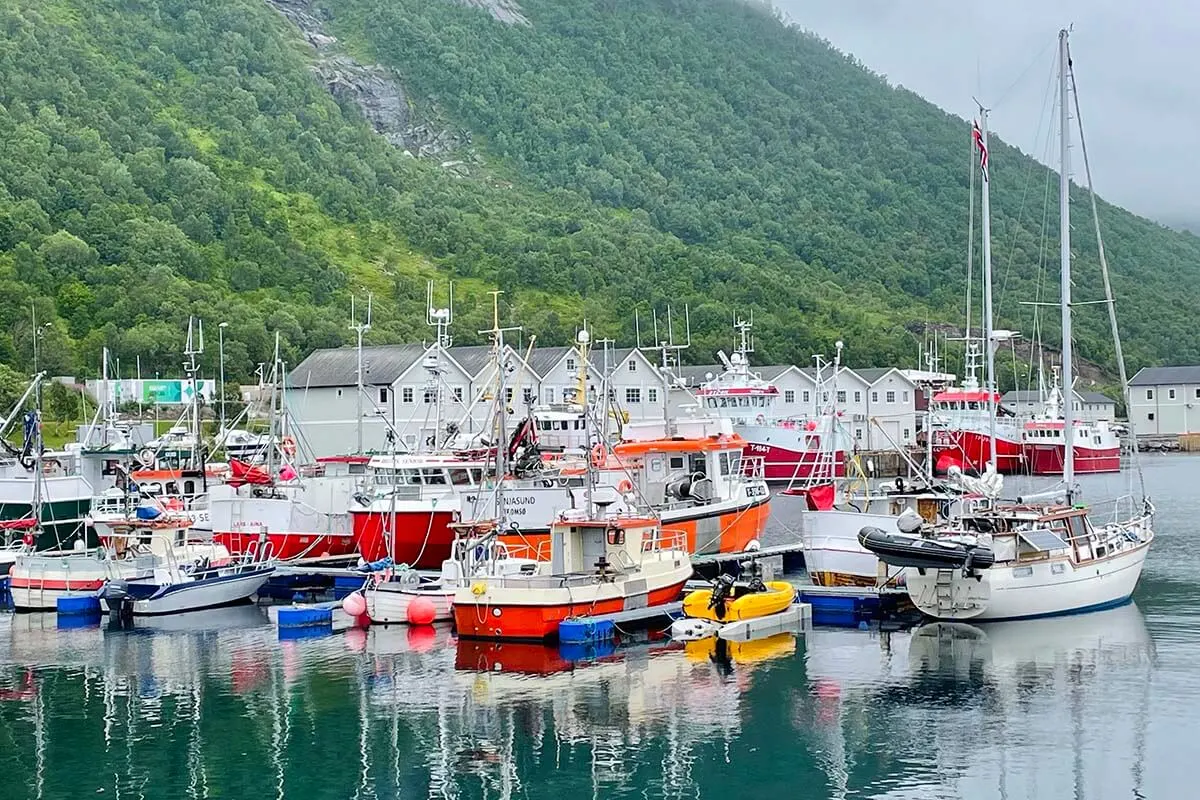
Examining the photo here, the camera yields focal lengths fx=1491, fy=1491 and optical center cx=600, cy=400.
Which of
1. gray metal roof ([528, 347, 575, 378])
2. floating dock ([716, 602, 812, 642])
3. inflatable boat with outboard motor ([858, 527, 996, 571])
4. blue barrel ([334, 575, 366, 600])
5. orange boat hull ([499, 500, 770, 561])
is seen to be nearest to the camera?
inflatable boat with outboard motor ([858, 527, 996, 571])

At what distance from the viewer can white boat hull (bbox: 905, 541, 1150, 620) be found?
36156 millimetres

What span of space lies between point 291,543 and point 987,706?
28.5m

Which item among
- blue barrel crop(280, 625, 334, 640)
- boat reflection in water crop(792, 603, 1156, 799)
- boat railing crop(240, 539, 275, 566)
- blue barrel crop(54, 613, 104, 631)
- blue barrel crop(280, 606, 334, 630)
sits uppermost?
boat railing crop(240, 539, 275, 566)

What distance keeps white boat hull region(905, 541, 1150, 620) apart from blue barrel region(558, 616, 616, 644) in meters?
7.88

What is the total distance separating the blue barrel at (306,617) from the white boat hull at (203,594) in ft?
15.4

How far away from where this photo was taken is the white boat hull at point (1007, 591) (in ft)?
119

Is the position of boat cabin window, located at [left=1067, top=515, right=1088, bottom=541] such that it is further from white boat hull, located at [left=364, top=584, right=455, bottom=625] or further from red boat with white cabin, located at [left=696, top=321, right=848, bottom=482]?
red boat with white cabin, located at [left=696, top=321, right=848, bottom=482]

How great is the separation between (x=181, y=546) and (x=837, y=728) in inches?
975

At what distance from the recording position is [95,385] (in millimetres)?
97438

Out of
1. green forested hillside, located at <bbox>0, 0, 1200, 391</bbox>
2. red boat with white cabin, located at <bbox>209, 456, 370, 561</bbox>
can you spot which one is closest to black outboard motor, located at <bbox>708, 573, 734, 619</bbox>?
red boat with white cabin, located at <bbox>209, 456, 370, 561</bbox>

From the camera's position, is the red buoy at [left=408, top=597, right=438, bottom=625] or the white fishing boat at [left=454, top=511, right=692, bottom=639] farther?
the red buoy at [left=408, top=597, right=438, bottom=625]

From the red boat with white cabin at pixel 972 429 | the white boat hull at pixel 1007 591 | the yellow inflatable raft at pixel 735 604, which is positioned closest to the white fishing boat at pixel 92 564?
the yellow inflatable raft at pixel 735 604

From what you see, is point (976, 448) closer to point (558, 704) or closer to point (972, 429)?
point (972, 429)

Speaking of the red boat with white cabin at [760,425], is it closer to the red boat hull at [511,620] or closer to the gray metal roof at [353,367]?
the gray metal roof at [353,367]
